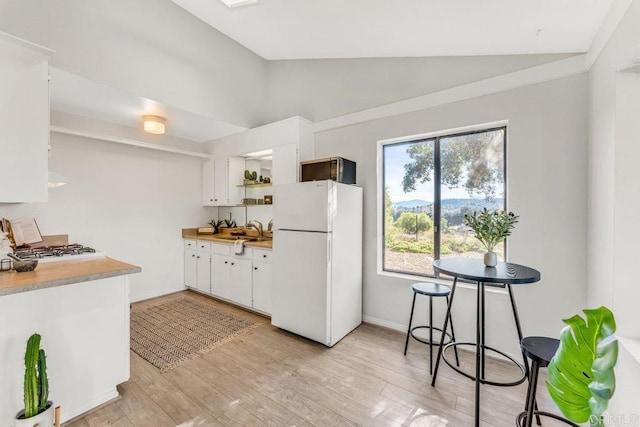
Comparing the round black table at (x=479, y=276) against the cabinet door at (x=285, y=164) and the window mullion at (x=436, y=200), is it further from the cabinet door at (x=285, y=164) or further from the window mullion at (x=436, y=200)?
the cabinet door at (x=285, y=164)

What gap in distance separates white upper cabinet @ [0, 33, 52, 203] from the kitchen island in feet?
1.98

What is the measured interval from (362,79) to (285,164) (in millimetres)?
1428

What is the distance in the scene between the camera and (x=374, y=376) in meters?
2.19

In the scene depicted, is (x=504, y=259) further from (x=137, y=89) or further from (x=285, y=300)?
(x=137, y=89)

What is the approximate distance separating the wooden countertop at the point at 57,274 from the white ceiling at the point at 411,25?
264 cm

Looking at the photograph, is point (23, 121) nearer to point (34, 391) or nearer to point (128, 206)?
point (34, 391)

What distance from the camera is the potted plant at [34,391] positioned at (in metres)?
1.36

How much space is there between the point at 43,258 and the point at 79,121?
209 cm

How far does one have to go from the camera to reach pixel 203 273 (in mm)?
4168

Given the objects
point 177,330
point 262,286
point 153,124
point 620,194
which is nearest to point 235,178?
point 153,124

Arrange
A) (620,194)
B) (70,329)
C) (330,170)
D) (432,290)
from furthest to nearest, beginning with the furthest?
1. (330,170)
2. (432,290)
3. (70,329)
4. (620,194)

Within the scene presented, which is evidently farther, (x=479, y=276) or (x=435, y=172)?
(x=435, y=172)

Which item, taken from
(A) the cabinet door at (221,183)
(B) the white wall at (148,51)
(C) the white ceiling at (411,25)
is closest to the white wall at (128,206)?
(A) the cabinet door at (221,183)

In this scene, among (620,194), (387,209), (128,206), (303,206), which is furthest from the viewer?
(128,206)
